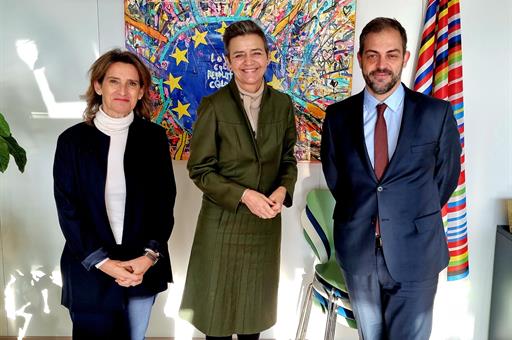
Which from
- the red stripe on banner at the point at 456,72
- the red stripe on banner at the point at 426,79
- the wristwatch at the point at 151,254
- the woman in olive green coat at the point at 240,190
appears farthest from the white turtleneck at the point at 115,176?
the red stripe on banner at the point at 456,72

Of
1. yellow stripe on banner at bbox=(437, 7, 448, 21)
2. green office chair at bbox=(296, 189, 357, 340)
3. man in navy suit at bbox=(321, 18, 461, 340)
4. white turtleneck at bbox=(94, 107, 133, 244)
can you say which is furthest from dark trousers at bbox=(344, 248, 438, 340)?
yellow stripe on banner at bbox=(437, 7, 448, 21)

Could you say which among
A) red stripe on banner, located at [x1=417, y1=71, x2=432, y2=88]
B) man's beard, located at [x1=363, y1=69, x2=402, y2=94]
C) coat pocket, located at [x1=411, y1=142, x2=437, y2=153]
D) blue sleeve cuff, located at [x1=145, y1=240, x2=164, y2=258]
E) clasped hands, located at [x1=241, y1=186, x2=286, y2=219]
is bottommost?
blue sleeve cuff, located at [x1=145, y1=240, x2=164, y2=258]

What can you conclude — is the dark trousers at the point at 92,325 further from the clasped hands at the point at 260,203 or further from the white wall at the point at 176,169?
the white wall at the point at 176,169

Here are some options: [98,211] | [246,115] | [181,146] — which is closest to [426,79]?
[246,115]

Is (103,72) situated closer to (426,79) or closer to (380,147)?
(380,147)

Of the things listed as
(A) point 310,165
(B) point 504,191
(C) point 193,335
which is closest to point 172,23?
(A) point 310,165

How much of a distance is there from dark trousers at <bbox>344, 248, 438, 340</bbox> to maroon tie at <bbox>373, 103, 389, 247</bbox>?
108mm

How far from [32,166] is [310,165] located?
158cm

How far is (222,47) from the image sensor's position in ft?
8.10

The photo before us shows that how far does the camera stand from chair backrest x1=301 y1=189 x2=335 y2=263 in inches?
91.7

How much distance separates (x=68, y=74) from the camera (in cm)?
251

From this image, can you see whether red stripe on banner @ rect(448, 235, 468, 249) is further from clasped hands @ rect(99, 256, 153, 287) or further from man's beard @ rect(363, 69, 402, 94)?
clasped hands @ rect(99, 256, 153, 287)

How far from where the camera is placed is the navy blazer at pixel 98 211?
1.68m

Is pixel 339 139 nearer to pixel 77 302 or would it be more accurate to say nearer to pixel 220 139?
pixel 220 139
